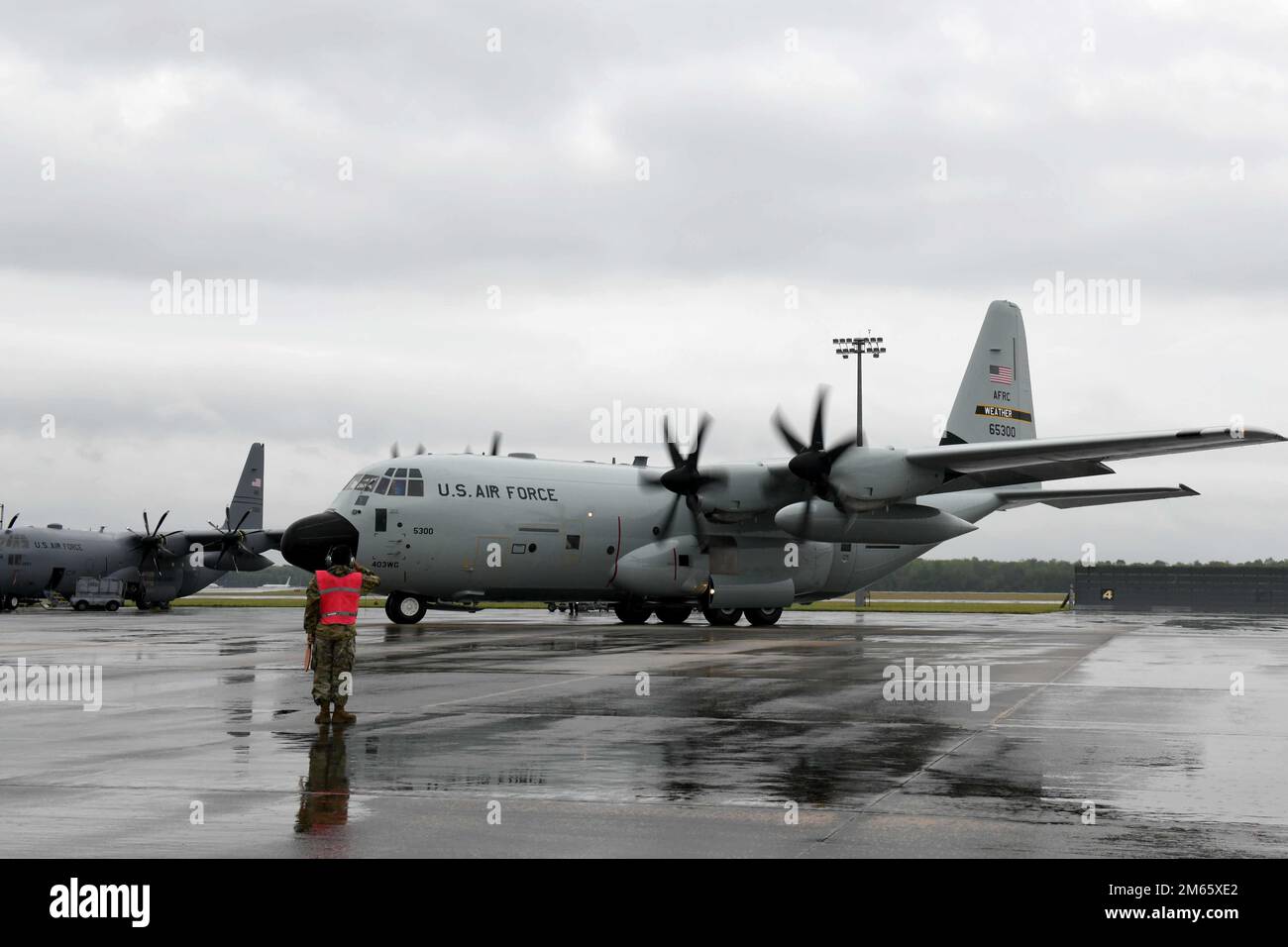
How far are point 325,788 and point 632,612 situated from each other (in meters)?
30.2

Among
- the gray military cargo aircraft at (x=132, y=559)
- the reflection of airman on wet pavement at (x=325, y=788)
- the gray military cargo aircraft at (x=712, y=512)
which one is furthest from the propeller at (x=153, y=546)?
the reflection of airman on wet pavement at (x=325, y=788)

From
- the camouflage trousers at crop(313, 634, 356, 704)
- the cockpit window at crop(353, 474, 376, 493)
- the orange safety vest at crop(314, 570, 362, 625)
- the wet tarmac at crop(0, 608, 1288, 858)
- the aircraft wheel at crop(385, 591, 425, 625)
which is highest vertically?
the cockpit window at crop(353, 474, 376, 493)

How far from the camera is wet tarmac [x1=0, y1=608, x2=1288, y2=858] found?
7.20 metres

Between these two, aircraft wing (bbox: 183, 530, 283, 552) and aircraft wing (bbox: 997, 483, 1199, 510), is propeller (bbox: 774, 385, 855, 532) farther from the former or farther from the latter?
aircraft wing (bbox: 183, 530, 283, 552)

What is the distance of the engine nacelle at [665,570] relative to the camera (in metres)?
35.8

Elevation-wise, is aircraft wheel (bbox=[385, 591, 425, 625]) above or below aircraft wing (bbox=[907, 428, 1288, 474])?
below

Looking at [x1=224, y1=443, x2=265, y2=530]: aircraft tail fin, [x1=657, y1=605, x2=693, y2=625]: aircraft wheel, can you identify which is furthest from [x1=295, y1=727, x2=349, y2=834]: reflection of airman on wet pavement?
[x1=224, y1=443, x2=265, y2=530]: aircraft tail fin

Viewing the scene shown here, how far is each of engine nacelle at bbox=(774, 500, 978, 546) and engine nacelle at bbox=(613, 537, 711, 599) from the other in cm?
303

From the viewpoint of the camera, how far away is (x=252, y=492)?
68.3 meters

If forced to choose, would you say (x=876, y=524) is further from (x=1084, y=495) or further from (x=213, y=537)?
(x=213, y=537)

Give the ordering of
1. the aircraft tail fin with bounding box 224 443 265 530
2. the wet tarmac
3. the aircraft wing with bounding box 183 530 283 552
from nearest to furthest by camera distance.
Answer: the wet tarmac
the aircraft wing with bounding box 183 530 283 552
the aircraft tail fin with bounding box 224 443 265 530

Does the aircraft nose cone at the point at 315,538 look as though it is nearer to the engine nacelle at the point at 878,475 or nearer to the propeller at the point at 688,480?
the propeller at the point at 688,480
